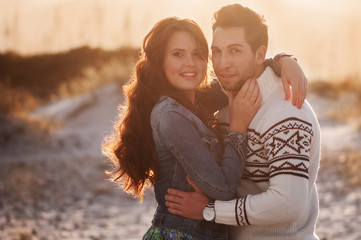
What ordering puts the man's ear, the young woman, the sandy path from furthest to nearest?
the sandy path, the man's ear, the young woman

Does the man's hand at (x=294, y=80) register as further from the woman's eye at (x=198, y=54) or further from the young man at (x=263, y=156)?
the woman's eye at (x=198, y=54)

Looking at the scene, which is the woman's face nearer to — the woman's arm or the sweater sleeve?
the woman's arm

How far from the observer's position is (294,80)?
286 centimetres

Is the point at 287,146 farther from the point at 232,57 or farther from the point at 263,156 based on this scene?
the point at 232,57

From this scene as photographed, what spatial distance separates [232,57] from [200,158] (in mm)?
768

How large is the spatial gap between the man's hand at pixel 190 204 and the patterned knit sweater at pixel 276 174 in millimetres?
105

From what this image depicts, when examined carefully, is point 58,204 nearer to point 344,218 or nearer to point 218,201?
point 344,218

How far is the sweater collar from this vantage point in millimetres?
2825

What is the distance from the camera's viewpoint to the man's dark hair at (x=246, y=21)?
115 inches

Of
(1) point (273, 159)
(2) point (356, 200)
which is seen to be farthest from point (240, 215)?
(2) point (356, 200)

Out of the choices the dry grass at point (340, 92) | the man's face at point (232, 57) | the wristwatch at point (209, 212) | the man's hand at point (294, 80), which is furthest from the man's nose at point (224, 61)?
the dry grass at point (340, 92)

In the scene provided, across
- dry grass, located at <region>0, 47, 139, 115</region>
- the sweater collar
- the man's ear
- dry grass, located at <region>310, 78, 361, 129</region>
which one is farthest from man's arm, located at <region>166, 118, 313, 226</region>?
dry grass, located at <region>0, 47, 139, 115</region>

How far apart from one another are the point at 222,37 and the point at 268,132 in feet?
2.37

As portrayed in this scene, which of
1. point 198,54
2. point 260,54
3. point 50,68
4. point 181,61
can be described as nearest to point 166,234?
point 181,61
